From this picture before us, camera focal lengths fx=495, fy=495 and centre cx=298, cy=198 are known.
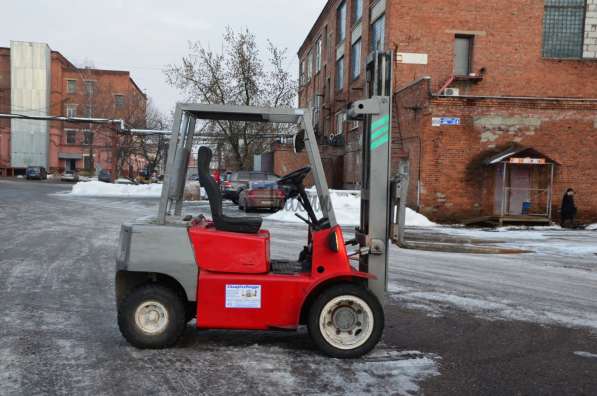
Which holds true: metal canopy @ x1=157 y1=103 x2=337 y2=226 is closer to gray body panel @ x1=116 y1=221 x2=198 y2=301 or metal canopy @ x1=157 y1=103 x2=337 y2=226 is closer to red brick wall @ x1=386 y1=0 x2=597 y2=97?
gray body panel @ x1=116 y1=221 x2=198 y2=301

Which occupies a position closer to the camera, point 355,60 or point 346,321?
point 346,321

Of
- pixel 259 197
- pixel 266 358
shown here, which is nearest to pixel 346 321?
pixel 266 358

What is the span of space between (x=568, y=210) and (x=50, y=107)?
62.0 m

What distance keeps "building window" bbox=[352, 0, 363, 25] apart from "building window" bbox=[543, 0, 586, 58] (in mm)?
9423

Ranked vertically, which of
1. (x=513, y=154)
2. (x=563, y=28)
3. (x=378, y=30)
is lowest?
(x=513, y=154)

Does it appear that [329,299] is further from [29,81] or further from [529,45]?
[29,81]

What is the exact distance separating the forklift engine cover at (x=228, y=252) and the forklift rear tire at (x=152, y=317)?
0.47 meters

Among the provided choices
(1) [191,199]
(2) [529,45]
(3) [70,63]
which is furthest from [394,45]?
(3) [70,63]

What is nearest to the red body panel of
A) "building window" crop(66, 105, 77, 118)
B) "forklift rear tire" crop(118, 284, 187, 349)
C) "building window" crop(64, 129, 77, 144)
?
"forklift rear tire" crop(118, 284, 187, 349)

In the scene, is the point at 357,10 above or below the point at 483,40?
above

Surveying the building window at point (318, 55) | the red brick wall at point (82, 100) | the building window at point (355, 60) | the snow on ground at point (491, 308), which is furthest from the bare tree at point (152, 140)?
the snow on ground at point (491, 308)

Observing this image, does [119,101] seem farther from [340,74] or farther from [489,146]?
[489,146]

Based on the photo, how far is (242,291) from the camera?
4.32 metres

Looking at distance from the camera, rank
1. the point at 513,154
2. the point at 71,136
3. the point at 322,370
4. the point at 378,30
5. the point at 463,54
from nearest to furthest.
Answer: the point at 322,370, the point at 513,154, the point at 463,54, the point at 378,30, the point at 71,136
